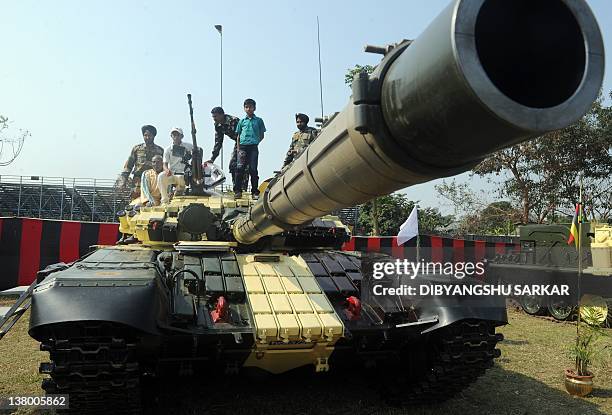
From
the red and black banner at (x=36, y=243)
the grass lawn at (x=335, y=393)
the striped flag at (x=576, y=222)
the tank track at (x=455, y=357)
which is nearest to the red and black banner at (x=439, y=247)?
the striped flag at (x=576, y=222)

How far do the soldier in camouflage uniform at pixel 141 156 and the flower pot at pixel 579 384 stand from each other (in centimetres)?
882

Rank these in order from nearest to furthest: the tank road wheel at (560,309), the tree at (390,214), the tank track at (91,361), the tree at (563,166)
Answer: the tank track at (91,361) < the tank road wheel at (560,309) < the tree at (563,166) < the tree at (390,214)

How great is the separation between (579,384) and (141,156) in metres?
9.27

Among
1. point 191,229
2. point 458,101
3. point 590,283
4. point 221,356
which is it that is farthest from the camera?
point 590,283

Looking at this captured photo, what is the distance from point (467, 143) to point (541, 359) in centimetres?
837

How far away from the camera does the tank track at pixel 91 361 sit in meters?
4.47

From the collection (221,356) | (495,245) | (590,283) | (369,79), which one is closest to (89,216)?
(495,245)

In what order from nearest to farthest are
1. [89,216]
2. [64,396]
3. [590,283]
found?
[64,396] < [590,283] < [89,216]

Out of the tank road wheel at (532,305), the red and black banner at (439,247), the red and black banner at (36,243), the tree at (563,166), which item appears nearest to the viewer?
the red and black banner at (36,243)

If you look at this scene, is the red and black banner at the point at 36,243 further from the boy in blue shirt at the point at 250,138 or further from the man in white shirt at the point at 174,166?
the boy in blue shirt at the point at 250,138

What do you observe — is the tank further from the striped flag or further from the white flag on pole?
the striped flag

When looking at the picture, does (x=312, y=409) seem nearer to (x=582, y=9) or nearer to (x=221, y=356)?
(x=221, y=356)

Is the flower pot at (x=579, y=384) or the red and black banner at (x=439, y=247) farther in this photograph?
the red and black banner at (x=439, y=247)

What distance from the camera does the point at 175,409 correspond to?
6293 millimetres
